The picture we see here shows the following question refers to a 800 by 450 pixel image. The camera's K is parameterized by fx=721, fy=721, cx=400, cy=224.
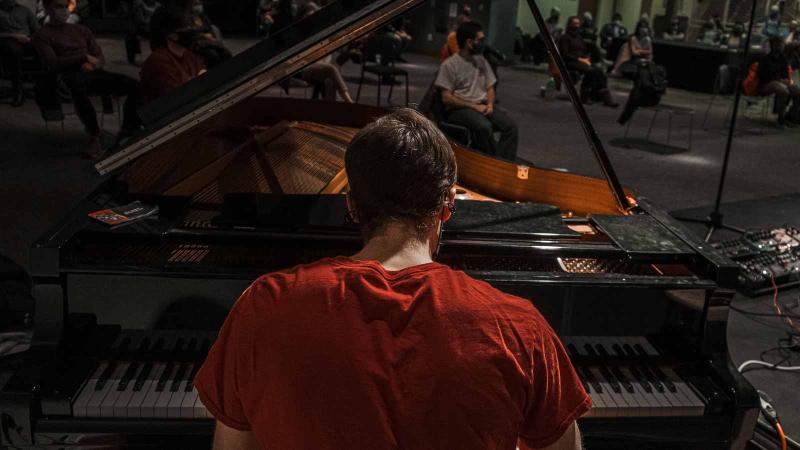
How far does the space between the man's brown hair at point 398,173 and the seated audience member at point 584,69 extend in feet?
35.0

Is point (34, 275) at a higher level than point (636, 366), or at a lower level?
higher

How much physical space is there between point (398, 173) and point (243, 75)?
39.4 inches

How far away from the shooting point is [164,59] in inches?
202

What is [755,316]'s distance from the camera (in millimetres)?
4168

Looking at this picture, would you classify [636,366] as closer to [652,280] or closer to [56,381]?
[652,280]

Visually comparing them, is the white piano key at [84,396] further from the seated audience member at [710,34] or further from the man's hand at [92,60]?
the seated audience member at [710,34]

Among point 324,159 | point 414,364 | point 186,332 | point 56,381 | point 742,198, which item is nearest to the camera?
point 414,364

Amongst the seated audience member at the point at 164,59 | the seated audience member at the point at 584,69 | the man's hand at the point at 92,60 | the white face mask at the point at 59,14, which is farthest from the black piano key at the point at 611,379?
the seated audience member at the point at 584,69

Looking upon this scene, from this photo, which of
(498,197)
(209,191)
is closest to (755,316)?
(498,197)

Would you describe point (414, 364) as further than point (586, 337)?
No

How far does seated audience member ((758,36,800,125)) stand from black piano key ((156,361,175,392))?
10056 mm

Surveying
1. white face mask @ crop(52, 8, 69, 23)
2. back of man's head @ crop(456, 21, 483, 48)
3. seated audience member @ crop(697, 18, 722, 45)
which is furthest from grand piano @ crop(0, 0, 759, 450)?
seated audience member @ crop(697, 18, 722, 45)

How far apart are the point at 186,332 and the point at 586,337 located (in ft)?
3.85

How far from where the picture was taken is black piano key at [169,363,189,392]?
186 centimetres
